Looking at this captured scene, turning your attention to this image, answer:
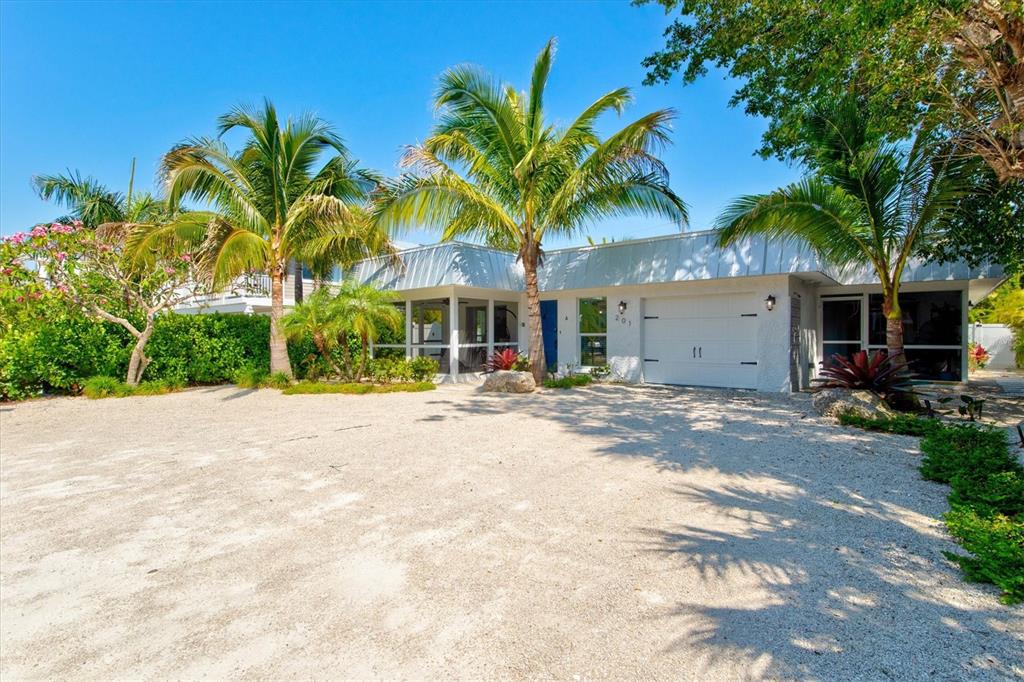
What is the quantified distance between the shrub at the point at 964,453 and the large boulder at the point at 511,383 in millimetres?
7102

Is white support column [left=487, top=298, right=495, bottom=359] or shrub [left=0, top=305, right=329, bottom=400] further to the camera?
white support column [left=487, top=298, right=495, bottom=359]

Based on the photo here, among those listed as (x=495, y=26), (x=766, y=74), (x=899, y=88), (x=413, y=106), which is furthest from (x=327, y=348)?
(x=899, y=88)

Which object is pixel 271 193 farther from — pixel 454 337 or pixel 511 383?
pixel 511 383

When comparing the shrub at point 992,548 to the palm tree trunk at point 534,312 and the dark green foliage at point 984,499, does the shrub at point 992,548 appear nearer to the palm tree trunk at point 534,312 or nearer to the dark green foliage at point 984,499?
the dark green foliage at point 984,499

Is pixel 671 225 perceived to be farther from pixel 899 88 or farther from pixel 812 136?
pixel 899 88

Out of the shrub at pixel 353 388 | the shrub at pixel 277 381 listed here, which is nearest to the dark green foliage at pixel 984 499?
the shrub at pixel 353 388

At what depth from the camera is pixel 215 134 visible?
38.7 ft

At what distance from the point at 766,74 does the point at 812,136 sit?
1.23 metres

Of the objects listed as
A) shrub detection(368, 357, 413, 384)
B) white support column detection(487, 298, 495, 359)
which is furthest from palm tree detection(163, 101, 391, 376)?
white support column detection(487, 298, 495, 359)

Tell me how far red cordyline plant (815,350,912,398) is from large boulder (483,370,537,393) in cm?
589

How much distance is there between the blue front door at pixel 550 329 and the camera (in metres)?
15.4

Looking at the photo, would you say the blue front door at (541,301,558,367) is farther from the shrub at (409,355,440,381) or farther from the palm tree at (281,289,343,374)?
the palm tree at (281,289,343,374)

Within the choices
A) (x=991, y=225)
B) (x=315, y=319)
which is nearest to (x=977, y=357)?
(x=991, y=225)

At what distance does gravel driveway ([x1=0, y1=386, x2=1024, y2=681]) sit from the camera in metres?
2.25
